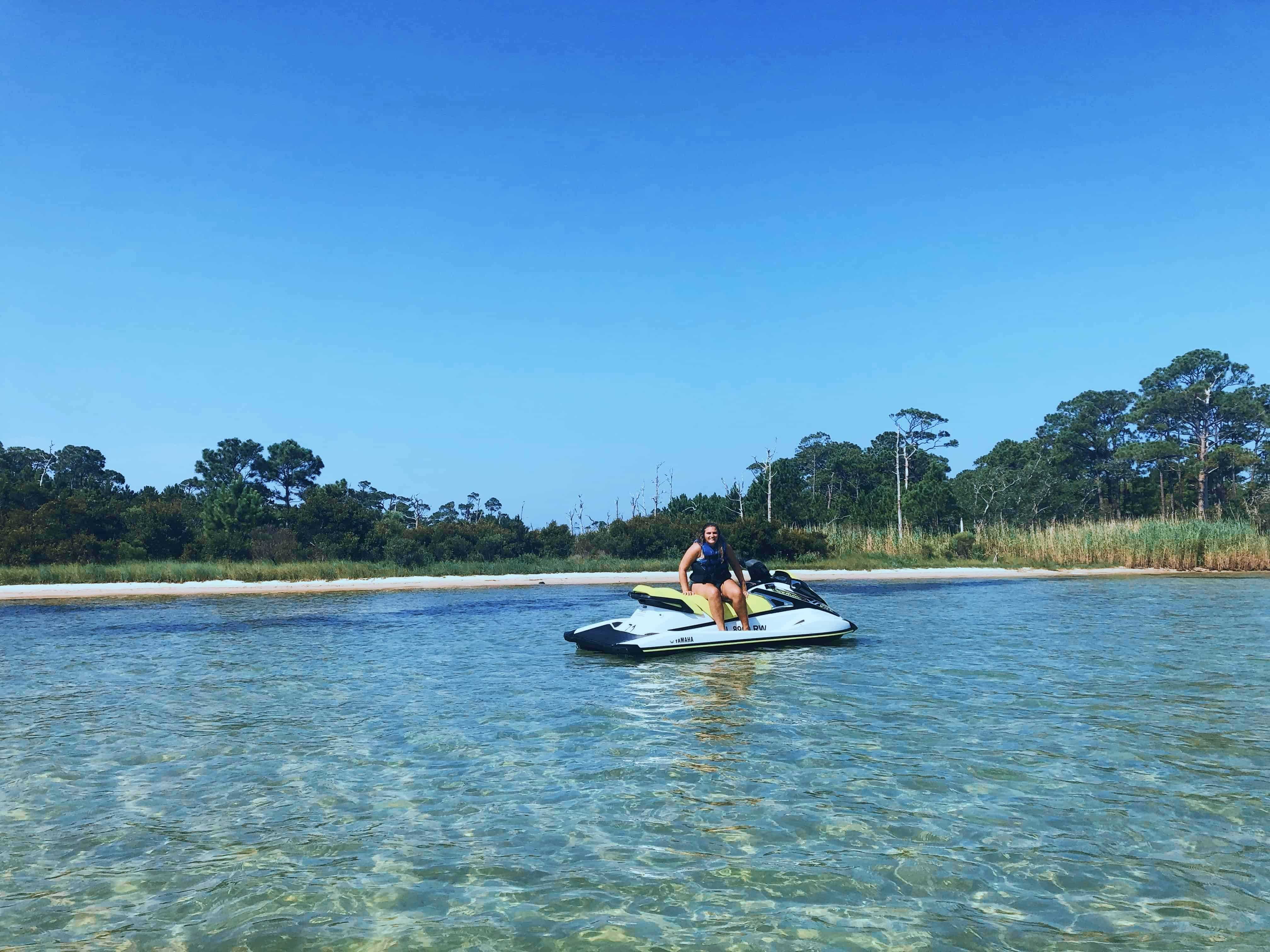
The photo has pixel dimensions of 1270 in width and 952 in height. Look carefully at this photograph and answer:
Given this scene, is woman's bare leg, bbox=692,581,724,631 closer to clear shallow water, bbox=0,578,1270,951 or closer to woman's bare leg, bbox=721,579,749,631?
woman's bare leg, bbox=721,579,749,631

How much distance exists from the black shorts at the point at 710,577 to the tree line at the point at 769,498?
896 inches

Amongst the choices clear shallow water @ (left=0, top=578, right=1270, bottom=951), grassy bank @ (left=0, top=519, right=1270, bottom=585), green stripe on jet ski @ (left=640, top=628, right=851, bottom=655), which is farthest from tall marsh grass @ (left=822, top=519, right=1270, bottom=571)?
green stripe on jet ski @ (left=640, top=628, right=851, bottom=655)

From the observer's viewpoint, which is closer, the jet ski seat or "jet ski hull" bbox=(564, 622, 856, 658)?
"jet ski hull" bbox=(564, 622, 856, 658)

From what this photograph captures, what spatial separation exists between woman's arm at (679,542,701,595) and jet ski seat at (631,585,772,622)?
0.13m

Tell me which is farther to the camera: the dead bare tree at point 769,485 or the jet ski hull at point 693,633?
the dead bare tree at point 769,485

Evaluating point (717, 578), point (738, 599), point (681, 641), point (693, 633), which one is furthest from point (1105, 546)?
point (681, 641)

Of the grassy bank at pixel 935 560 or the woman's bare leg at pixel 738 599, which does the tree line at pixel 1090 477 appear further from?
the woman's bare leg at pixel 738 599

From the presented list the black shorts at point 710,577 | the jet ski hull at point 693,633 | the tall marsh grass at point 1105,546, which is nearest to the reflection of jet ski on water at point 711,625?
the jet ski hull at point 693,633

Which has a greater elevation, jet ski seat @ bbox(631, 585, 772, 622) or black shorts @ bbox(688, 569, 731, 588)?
black shorts @ bbox(688, 569, 731, 588)

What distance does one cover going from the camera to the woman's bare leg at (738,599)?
1348 centimetres

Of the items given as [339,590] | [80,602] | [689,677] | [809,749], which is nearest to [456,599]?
[339,590]

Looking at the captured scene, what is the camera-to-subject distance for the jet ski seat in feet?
44.4

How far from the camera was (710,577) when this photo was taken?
44.5 feet

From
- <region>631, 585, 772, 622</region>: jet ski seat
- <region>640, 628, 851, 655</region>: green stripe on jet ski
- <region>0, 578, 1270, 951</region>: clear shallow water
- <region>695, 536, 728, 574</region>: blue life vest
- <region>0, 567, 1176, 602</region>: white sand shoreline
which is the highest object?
<region>695, 536, 728, 574</region>: blue life vest
